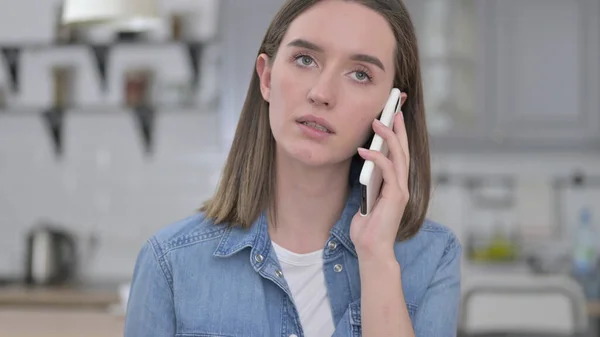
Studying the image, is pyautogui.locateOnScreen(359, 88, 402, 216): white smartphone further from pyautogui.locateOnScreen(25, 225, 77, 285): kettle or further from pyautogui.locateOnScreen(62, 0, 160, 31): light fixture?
pyautogui.locateOnScreen(25, 225, 77, 285): kettle

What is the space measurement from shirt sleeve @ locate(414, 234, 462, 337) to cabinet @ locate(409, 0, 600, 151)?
9.85 feet

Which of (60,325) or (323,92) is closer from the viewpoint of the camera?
(323,92)

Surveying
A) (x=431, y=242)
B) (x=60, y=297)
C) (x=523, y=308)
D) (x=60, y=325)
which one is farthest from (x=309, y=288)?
(x=60, y=297)

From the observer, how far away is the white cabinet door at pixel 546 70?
4203mm

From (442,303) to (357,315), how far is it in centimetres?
12

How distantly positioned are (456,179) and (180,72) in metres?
1.49

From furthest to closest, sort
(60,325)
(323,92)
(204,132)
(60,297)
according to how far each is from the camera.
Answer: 1. (204,132)
2. (60,297)
3. (60,325)
4. (323,92)

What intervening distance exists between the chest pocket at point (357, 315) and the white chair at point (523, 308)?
61.2 inches

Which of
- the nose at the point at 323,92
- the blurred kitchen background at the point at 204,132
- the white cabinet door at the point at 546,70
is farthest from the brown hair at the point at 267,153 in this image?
the white cabinet door at the point at 546,70

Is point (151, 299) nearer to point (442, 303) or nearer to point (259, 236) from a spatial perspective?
point (259, 236)

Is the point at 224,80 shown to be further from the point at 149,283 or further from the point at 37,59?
the point at 149,283

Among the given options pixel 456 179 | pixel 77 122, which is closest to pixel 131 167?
pixel 77 122

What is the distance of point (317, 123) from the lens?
1273 mm

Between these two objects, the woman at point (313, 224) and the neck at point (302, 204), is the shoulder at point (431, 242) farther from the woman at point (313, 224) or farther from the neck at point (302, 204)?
the neck at point (302, 204)
